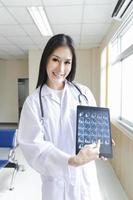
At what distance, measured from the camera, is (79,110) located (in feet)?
3.56

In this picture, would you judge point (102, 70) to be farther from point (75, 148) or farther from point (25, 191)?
point (75, 148)

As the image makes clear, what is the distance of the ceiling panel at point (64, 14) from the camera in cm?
382

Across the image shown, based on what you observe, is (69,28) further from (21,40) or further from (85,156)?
(85,156)

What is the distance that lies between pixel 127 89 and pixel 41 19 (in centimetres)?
213

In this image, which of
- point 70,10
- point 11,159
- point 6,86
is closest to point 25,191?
point 11,159

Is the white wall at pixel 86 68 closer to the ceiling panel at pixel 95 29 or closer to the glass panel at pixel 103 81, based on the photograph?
the glass panel at pixel 103 81

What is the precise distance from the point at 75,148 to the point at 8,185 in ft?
9.65

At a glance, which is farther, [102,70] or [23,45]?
[23,45]

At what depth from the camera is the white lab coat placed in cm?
101

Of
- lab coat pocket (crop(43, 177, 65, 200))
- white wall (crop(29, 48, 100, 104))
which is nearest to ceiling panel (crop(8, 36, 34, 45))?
white wall (crop(29, 48, 100, 104))

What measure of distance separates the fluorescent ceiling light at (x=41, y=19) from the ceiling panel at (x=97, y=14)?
2.51 feet

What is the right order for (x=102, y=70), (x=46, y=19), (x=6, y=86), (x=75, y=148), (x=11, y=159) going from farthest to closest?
(x=6, y=86) < (x=102, y=70) < (x=46, y=19) < (x=11, y=159) < (x=75, y=148)

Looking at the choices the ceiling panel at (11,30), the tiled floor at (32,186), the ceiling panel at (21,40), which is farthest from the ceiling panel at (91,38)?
→ the tiled floor at (32,186)

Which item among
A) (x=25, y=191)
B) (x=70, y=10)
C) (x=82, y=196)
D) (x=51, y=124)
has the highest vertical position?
(x=70, y=10)
